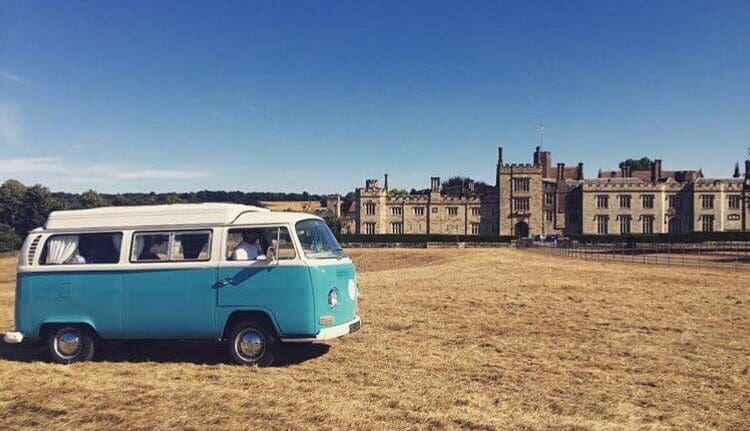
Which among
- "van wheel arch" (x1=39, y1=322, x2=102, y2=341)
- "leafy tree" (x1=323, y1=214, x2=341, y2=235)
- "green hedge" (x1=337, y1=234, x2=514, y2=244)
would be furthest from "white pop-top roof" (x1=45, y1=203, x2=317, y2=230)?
"leafy tree" (x1=323, y1=214, x2=341, y2=235)

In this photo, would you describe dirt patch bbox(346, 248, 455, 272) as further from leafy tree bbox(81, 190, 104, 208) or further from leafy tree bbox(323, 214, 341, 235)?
leafy tree bbox(81, 190, 104, 208)

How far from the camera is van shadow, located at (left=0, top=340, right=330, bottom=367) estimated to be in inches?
362

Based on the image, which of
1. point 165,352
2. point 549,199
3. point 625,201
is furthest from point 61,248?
point 625,201

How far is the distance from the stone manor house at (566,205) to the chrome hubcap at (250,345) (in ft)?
245

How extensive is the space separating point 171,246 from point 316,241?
2.32m

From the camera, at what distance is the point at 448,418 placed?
6121 millimetres

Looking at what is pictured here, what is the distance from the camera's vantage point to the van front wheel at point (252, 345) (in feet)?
28.4

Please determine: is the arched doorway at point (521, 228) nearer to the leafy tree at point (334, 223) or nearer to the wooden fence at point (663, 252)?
the wooden fence at point (663, 252)

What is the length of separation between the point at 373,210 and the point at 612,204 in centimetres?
3417

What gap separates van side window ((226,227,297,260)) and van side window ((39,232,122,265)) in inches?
76.2

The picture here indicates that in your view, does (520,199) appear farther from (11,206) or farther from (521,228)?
(11,206)

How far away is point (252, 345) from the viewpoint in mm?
8734

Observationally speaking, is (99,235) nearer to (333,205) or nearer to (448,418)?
(448,418)

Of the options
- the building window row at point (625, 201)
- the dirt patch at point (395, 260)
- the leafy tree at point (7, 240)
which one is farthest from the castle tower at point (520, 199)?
the leafy tree at point (7, 240)
